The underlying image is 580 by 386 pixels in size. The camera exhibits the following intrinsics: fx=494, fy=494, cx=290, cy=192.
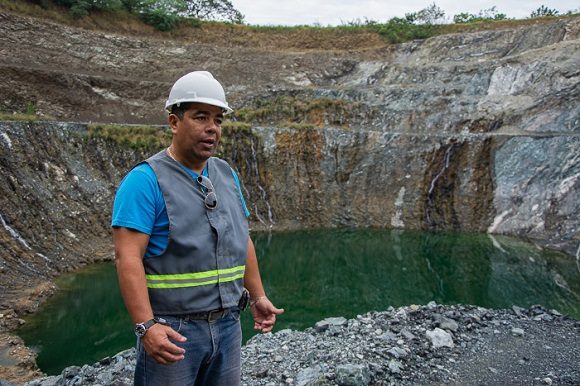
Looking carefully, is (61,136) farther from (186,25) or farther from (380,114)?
(186,25)

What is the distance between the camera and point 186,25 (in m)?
31.4

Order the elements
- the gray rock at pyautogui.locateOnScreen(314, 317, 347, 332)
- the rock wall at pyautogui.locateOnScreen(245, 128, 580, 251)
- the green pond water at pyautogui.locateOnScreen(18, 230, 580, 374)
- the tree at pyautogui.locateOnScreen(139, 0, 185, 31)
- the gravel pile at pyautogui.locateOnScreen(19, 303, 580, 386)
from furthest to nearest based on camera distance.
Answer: the tree at pyautogui.locateOnScreen(139, 0, 185, 31), the rock wall at pyautogui.locateOnScreen(245, 128, 580, 251), the green pond water at pyautogui.locateOnScreen(18, 230, 580, 374), the gray rock at pyautogui.locateOnScreen(314, 317, 347, 332), the gravel pile at pyautogui.locateOnScreen(19, 303, 580, 386)

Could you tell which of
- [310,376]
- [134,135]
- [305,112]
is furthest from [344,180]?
[310,376]

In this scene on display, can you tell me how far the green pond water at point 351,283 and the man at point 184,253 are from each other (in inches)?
253

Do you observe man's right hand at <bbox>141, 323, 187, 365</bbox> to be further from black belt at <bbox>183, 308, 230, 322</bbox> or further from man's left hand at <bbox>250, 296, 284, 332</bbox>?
man's left hand at <bbox>250, 296, 284, 332</bbox>

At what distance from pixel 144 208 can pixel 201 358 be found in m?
0.80

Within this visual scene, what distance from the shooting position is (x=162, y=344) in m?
2.19

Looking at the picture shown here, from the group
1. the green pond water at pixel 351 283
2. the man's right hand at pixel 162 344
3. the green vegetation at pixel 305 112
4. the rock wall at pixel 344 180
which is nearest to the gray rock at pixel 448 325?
the green pond water at pixel 351 283

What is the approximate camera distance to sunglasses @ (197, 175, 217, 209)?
2.48 m

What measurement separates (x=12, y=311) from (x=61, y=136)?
323 inches

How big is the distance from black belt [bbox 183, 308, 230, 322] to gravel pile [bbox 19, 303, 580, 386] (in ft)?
9.69

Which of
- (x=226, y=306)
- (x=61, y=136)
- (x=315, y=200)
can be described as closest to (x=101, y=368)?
(x=226, y=306)

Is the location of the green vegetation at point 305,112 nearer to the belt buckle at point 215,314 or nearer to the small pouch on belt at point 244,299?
the small pouch on belt at point 244,299

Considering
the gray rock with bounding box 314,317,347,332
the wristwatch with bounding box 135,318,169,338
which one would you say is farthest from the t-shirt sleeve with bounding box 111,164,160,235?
the gray rock with bounding box 314,317,347,332
